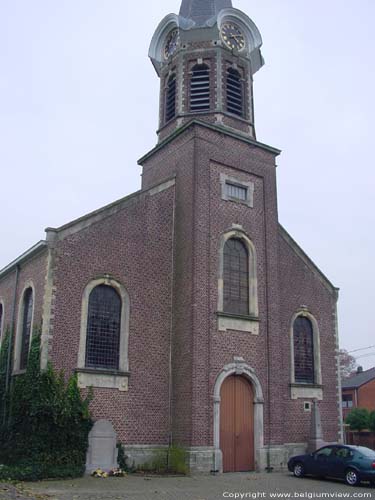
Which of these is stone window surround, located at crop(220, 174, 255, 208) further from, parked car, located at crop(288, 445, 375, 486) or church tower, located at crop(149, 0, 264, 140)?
parked car, located at crop(288, 445, 375, 486)

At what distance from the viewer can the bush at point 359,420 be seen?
33094 millimetres

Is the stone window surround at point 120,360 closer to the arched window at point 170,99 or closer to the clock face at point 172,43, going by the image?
the arched window at point 170,99

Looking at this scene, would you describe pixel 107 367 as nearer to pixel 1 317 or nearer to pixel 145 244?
pixel 145 244

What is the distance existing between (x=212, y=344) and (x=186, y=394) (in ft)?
5.97

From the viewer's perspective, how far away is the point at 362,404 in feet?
153

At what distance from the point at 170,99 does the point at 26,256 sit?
9125 mm

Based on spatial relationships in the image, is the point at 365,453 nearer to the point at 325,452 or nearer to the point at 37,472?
the point at 325,452

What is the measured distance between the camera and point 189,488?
1416cm

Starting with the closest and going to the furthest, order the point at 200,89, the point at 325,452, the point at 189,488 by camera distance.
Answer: the point at 189,488, the point at 325,452, the point at 200,89

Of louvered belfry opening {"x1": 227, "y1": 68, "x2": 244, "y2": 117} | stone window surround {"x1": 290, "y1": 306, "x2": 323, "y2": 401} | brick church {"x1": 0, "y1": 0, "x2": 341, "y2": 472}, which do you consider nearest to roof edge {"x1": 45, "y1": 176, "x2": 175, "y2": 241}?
brick church {"x1": 0, "y1": 0, "x2": 341, "y2": 472}

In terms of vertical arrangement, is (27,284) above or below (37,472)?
above

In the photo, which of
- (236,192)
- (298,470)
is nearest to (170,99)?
(236,192)

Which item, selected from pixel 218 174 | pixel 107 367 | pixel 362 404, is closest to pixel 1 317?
pixel 107 367

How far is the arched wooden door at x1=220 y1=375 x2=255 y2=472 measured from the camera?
1836cm
